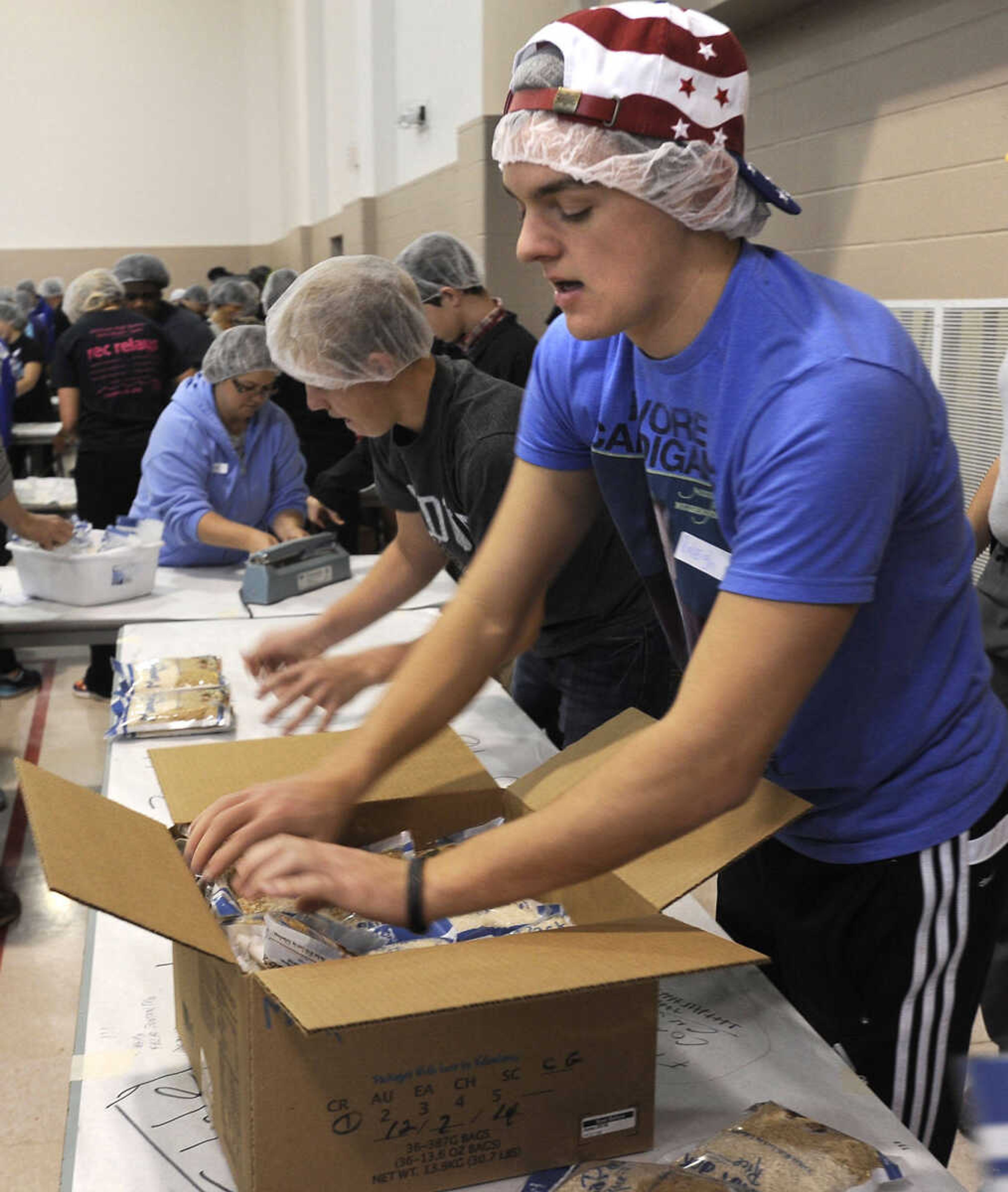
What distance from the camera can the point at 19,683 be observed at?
4.63m

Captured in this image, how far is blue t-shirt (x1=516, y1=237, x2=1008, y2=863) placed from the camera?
2.84 feet

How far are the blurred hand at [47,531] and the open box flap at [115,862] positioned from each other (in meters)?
1.91

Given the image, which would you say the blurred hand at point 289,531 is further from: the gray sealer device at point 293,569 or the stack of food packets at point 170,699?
the stack of food packets at point 170,699

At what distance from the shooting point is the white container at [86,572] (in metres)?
2.84

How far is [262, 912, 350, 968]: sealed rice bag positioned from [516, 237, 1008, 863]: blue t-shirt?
1.50 ft

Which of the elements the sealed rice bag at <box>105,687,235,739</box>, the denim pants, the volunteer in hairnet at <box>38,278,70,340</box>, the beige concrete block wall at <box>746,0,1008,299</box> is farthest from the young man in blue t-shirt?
the volunteer in hairnet at <box>38,278,70,340</box>

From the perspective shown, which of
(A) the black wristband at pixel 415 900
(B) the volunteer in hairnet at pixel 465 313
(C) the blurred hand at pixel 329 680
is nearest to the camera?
(A) the black wristband at pixel 415 900

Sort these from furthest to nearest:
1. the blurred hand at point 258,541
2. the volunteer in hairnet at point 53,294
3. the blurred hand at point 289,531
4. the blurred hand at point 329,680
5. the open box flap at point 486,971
Answer: the volunteer in hairnet at point 53,294 < the blurred hand at point 289,531 < the blurred hand at point 258,541 < the blurred hand at point 329,680 < the open box flap at point 486,971

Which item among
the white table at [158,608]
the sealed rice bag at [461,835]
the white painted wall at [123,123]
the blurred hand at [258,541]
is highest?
the white painted wall at [123,123]

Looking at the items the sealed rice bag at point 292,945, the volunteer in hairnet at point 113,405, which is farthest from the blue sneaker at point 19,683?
the sealed rice bag at point 292,945

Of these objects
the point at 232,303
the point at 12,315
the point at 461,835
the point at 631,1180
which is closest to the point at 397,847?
the point at 461,835

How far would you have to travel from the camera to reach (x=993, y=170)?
2.72 m

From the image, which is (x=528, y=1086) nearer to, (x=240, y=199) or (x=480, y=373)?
(x=480, y=373)

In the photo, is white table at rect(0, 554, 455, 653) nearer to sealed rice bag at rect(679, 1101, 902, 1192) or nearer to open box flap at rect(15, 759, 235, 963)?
open box flap at rect(15, 759, 235, 963)
